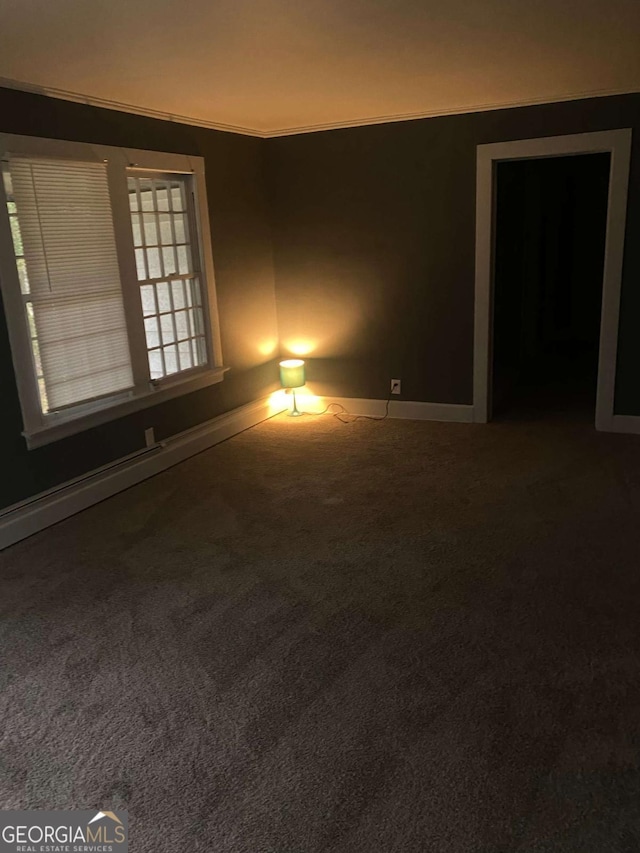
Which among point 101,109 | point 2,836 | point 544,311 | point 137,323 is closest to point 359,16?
point 101,109

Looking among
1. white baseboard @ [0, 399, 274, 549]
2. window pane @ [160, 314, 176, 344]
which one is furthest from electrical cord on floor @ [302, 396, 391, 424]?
window pane @ [160, 314, 176, 344]

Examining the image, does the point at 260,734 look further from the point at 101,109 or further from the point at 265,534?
the point at 101,109

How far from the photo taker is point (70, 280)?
390 centimetres

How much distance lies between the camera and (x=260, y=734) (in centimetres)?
222

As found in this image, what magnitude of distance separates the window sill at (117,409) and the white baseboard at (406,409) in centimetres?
114

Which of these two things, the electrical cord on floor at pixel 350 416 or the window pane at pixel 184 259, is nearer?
the window pane at pixel 184 259

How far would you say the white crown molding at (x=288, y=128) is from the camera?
3686mm

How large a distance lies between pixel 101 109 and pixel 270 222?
2.03 metres

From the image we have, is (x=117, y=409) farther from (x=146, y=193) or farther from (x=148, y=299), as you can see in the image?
(x=146, y=193)

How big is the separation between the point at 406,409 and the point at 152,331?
86.2 inches

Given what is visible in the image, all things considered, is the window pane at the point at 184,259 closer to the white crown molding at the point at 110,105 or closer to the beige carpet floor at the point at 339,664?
the white crown molding at the point at 110,105

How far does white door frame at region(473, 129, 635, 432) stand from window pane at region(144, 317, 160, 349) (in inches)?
94.6

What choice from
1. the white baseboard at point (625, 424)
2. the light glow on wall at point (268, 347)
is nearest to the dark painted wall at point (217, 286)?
the light glow on wall at point (268, 347)

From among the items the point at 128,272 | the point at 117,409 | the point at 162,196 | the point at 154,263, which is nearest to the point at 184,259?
the point at 154,263
